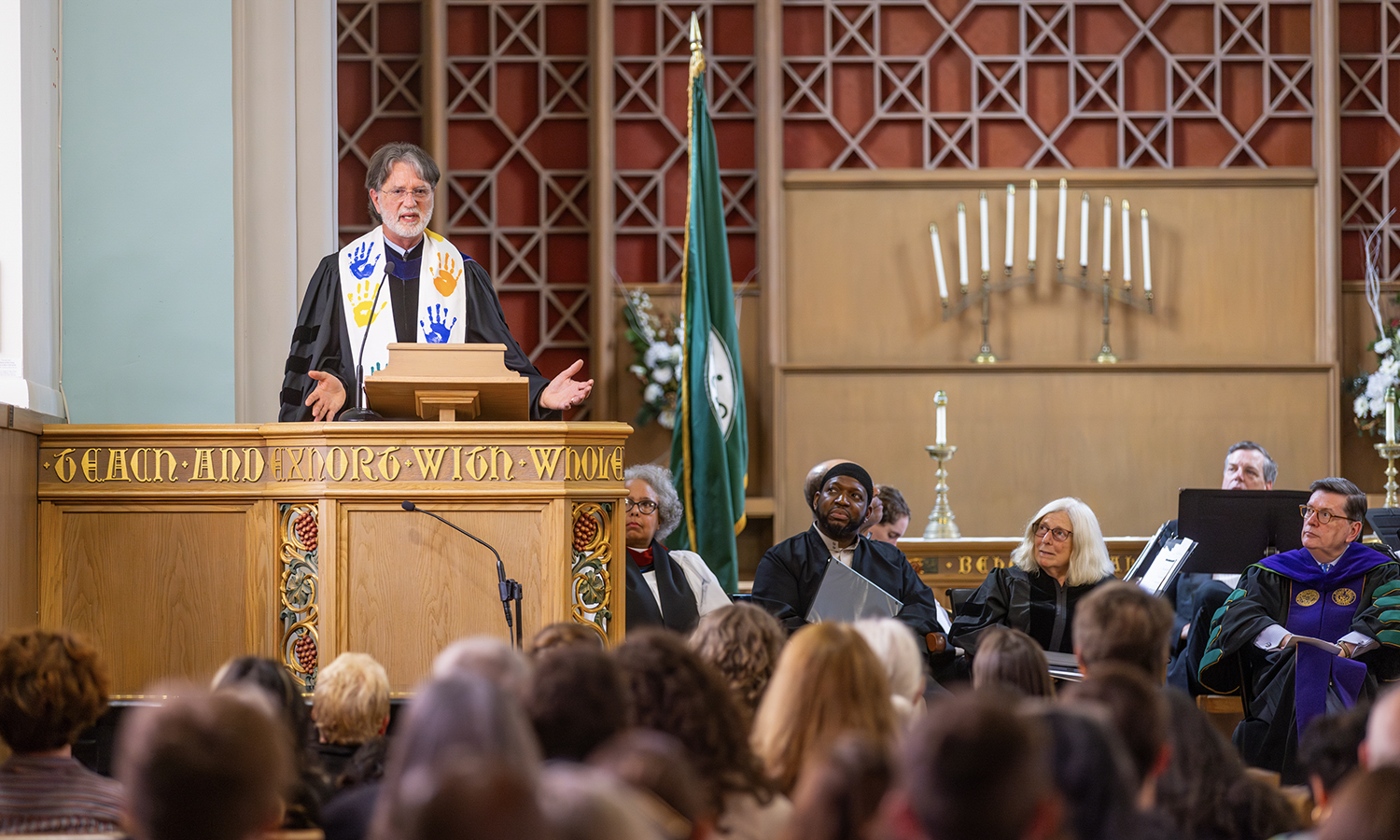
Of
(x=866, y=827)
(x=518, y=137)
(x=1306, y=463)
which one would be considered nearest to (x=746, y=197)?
(x=518, y=137)

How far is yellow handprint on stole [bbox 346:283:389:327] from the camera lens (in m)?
5.20

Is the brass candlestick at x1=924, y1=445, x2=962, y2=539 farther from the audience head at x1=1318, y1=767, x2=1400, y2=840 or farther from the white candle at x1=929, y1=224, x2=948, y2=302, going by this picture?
the audience head at x1=1318, y1=767, x2=1400, y2=840

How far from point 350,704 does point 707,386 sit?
413 centimetres

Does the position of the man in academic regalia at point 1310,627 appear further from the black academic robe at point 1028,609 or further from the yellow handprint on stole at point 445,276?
the yellow handprint on stole at point 445,276

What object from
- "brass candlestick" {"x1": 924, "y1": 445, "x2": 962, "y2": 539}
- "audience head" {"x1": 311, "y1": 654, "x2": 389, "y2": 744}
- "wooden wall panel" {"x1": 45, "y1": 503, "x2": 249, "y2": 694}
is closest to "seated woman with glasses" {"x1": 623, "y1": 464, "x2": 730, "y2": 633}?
"wooden wall panel" {"x1": 45, "y1": 503, "x2": 249, "y2": 694}

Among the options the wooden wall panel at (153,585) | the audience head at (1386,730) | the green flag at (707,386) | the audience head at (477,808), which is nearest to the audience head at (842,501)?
the green flag at (707,386)

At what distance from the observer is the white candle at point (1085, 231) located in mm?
9117

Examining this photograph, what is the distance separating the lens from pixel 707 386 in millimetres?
7184

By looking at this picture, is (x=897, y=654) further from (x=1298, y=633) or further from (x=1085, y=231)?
(x=1085, y=231)

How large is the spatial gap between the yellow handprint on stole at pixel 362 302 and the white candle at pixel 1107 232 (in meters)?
5.35

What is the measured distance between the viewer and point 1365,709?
281 centimetres

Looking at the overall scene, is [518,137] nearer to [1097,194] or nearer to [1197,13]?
[1097,194]

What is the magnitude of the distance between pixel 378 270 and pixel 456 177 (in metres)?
4.40

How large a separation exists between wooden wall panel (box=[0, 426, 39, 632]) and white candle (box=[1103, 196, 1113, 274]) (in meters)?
6.52
